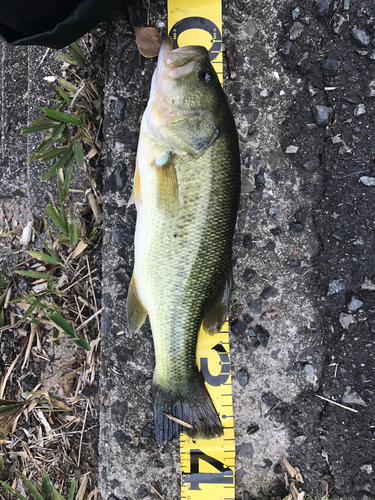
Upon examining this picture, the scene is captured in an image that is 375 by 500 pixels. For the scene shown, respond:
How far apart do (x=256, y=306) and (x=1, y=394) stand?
80.8 inches

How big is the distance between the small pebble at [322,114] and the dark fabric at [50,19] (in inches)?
60.9

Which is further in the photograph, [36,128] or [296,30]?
[296,30]

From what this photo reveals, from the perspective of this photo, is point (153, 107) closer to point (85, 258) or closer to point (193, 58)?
point (193, 58)

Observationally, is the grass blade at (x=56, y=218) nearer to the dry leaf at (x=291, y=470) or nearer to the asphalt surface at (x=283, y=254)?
the asphalt surface at (x=283, y=254)

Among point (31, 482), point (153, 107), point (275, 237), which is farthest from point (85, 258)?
point (31, 482)

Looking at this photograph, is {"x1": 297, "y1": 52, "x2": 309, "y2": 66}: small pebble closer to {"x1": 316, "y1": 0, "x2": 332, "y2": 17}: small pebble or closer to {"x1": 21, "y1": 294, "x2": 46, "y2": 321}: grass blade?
{"x1": 316, "y1": 0, "x2": 332, "y2": 17}: small pebble

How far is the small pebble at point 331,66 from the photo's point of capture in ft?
8.29

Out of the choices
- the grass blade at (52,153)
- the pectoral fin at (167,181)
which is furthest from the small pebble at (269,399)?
the grass blade at (52,153)

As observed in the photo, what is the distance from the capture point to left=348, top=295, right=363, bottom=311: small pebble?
8.20 ft

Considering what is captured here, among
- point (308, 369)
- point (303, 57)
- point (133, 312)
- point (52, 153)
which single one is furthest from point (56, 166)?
point (308, 369)

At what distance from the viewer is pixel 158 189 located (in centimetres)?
205

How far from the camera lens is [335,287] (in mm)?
2514

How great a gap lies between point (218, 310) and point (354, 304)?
3.37 feet

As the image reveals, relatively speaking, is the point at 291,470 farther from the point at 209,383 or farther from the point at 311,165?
the point at 311,165
